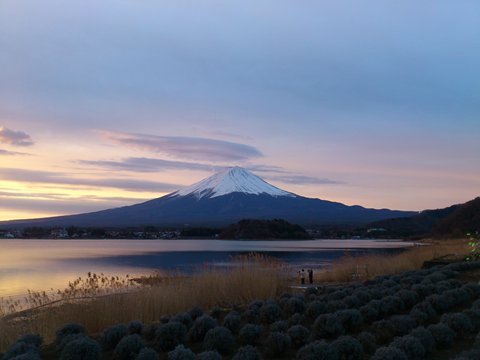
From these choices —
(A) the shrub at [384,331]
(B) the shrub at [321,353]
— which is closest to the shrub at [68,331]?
(B) the shrub at [321,353]

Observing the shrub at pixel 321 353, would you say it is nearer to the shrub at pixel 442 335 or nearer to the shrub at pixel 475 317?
the shrub at pixel 442 335

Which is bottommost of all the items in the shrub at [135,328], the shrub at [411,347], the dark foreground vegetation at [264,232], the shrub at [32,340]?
the shrub at [32,340]

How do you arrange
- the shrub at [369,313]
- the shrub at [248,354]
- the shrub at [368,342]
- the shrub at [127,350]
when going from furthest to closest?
the shrub at [369,313], the shrub at [127,350], the shrub at [368,342], the shrub at [248,354]

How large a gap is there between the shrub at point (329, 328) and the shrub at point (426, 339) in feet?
3.36

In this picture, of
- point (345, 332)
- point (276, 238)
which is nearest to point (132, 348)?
point (345, 332)

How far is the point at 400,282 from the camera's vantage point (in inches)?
426

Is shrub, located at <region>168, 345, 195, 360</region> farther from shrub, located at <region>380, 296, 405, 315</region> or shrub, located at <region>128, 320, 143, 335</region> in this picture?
shrub, located at <region>380, 296, 405, 315</region>

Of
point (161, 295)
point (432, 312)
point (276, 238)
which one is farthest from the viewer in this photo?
point (276, 238)

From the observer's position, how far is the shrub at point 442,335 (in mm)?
5879

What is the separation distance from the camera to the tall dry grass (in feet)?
29.7

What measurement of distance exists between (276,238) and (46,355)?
10655 cm

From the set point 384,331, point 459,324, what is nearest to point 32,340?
point 384,331

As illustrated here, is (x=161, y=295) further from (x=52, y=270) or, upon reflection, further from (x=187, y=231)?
(x=187, y=231)

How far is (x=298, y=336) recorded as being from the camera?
6234mm
